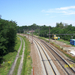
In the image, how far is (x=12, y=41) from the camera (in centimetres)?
2725

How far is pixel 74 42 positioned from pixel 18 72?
1064 inches

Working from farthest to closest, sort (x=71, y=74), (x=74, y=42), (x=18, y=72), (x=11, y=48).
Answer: (x=74, y=42) → (x=11, y=48) → (x=18, y=72) → (x=71, y=74)

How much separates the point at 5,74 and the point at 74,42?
28366 millimetres

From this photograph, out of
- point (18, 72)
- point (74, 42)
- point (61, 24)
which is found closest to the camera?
point (18, 72)

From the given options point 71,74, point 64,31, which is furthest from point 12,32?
point 64,31

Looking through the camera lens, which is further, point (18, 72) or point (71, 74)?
point (18, 72)

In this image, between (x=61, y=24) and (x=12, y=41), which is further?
(x=61, y=24)

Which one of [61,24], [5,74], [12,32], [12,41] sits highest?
[61,24]

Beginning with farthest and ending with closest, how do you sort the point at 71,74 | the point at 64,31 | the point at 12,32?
1. the point at 64,31
2. the point at 12,32
3. the point at 71,74

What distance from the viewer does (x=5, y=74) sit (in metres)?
13.4

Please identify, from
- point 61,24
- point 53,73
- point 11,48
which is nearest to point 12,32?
point 11,48

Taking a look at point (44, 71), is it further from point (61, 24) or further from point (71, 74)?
point (61, 24)

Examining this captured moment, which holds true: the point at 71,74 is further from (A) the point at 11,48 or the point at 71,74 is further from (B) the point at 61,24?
(B) the point at 61,24

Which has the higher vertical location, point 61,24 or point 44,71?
point 61,24
